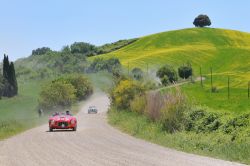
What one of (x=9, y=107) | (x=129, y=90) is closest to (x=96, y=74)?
(x=9, y=107)

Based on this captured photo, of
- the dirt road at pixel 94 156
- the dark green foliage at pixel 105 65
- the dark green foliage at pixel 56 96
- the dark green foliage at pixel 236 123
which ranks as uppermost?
the dark green foliage at pixel 105 65

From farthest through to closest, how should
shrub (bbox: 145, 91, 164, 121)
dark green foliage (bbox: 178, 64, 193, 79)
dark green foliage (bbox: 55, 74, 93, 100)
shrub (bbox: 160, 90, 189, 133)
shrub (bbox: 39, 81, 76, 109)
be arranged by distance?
1. dark green foliage (bbox: 178, 64, 193, 79)
2. dark green foliage (bbox: 55, 74, 93, 100)
3. shrub (bbox: 39, 81, 76, 109)
4. shrub (bbox: 145, 91, 164, 121)
5. shrub (bbox: 160, 90, 189, 133)

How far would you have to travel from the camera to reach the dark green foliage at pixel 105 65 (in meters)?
173

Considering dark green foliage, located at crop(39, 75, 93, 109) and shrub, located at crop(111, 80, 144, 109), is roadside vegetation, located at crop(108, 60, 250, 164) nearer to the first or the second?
shrub, located at crop(111, 80, 144, 109)

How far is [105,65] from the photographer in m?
174

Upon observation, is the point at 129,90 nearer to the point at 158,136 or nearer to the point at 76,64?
the point at 158,136

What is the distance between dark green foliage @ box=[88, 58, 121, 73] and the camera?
172750 millimetres

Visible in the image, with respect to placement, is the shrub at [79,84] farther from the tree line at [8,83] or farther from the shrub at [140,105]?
the shrub at [140,105]

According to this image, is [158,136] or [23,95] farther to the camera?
[23,95]

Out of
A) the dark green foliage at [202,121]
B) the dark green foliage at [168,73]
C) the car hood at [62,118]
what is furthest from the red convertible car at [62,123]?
the dark green foliage at [168,73]

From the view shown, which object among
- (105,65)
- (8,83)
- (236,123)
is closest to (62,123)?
(236,123)

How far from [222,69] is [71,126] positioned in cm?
12710

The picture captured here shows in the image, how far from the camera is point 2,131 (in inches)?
1501

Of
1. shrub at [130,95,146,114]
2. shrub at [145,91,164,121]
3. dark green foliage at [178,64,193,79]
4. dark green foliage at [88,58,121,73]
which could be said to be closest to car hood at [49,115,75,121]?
shrub at [145,91,164,121]
